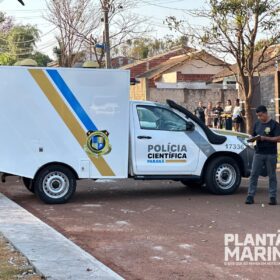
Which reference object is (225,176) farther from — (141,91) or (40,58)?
(40,58)

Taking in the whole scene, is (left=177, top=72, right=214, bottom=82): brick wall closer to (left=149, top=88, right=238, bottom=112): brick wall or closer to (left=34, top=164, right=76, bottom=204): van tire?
(left=149, top=88, right=238, bottom=112): brick wall

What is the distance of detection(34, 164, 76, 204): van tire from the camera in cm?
1058

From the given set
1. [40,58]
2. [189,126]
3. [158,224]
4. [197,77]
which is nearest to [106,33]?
[189,126]

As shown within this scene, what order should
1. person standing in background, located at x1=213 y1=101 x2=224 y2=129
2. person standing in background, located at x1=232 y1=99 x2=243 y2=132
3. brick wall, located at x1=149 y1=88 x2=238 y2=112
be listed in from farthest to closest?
brick wall, located at x1=149 y1=88 x2=238 y2=112 → person standing in background, located at x1=213 y1=101 x2=224 y2=129 → person standing in background, located at x1=232 y1=99 x2=243 y2=132

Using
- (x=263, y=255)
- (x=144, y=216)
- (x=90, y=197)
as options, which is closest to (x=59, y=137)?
(x=90, y=197)

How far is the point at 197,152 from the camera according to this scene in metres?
11.3

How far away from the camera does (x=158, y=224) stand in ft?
28.4

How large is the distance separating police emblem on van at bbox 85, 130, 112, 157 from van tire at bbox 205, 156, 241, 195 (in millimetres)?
2094

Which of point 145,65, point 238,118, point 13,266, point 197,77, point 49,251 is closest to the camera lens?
point 13,266

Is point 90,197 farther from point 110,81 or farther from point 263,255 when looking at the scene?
point 263,255

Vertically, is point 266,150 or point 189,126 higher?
point 189,126

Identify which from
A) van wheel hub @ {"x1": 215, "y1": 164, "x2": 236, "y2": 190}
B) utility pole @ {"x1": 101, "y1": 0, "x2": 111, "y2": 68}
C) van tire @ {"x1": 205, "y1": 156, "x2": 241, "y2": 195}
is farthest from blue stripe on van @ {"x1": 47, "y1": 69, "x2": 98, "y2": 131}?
utility pole @ {"x1": 101, "y1": 0, "x2": 111, "y2": 68}

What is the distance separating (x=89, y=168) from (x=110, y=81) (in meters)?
1.66

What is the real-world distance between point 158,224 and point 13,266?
118 inches
